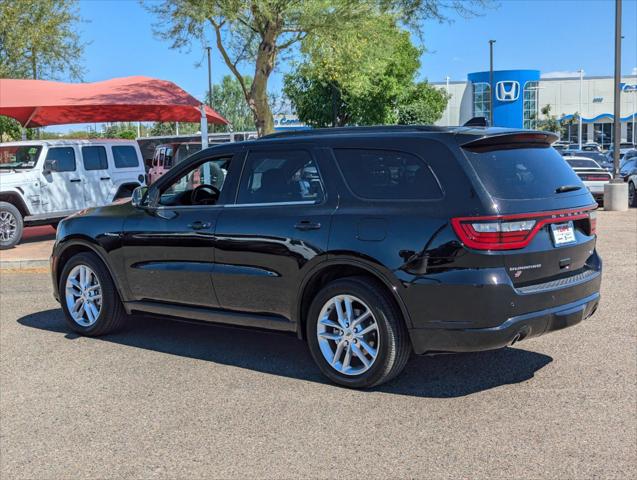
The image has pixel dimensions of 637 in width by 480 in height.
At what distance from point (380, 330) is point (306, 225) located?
0.95 meters

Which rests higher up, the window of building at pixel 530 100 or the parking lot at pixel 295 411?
the window of building at pixel 530 100

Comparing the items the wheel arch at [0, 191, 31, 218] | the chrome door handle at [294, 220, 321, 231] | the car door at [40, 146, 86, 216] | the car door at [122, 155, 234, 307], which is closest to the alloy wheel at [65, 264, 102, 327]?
the car door at [122, 155, 234, 307]

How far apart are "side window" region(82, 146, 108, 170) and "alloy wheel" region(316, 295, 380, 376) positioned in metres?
11.0

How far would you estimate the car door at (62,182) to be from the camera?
564 inches

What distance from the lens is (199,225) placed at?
6.07 metres

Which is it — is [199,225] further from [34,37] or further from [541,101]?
[541,101]

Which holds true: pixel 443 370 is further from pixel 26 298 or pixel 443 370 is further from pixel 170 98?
pixel 170 98

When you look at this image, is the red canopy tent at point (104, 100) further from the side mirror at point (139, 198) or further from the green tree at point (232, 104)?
the green tree at point (232, 104)

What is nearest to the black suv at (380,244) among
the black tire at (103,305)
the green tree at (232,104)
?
the black tire at (103,305)

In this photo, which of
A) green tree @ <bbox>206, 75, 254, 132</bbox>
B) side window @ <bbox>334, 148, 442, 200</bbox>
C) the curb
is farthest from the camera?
green tree @ <bbox>206, 75, 254, 132</bbox>

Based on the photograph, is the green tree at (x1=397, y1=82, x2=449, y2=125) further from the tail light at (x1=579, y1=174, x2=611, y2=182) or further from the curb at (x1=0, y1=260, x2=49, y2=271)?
the curb at (x1=0, y1=260, x2=49, y2=271)

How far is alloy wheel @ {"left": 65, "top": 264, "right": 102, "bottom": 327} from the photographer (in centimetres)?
693

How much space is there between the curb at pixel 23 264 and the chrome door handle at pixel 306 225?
24.4ft

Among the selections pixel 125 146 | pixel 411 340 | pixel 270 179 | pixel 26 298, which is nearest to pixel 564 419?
pixel 411 340
